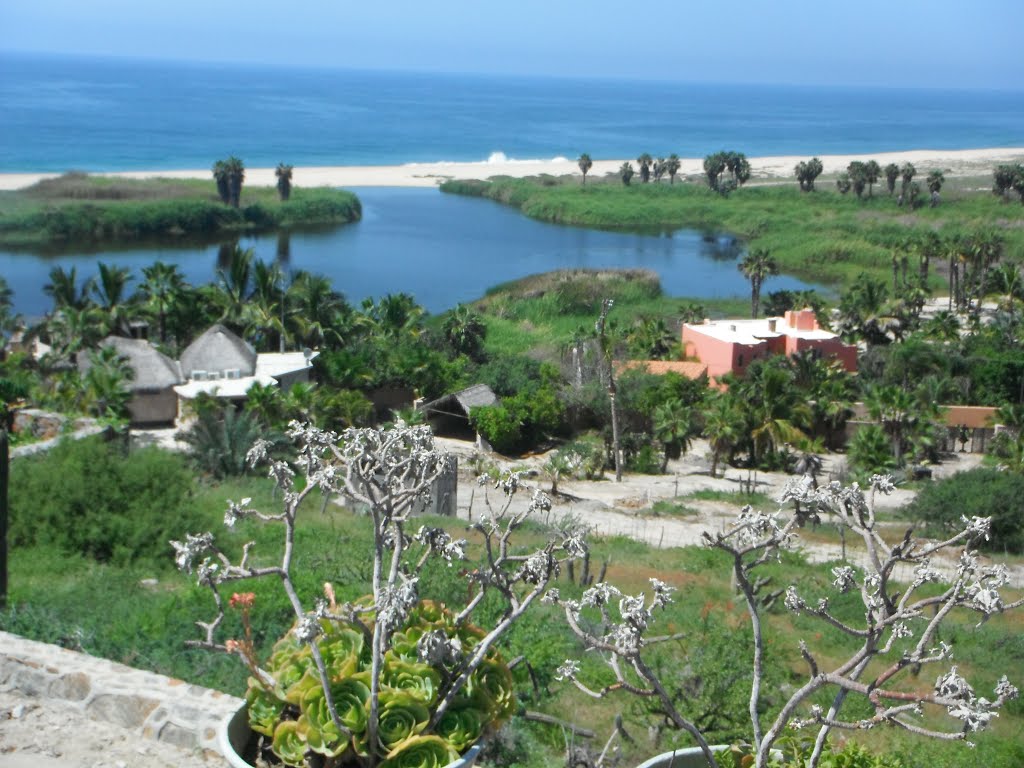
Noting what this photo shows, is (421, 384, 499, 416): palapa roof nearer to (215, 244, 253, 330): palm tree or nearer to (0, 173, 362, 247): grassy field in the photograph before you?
(215, 244, 253, 330): palm tree

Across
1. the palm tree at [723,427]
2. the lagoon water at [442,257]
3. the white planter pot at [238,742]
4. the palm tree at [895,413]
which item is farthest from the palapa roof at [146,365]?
the white planter pot at [238,742]

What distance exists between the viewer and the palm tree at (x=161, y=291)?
39.2 metres

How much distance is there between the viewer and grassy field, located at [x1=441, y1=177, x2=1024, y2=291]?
7375 cm

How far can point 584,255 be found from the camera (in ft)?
257

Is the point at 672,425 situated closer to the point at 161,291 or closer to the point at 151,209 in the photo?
the point at 161,291

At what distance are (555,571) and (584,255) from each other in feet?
241

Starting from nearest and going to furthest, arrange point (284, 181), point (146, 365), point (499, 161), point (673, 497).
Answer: point (673, 497), point (146, 365), point (284, 181), point (499, 161)

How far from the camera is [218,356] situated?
33031 millimetres

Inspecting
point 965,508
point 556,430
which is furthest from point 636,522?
point 556,430

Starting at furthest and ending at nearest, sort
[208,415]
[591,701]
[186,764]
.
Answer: [208,415] → [591,701] → [186,764]

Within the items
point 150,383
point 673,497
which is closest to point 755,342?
point 673,497

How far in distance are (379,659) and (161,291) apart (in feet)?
118

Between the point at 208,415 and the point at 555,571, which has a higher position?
the point at 555,571

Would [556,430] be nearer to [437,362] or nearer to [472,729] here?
[437,362]
